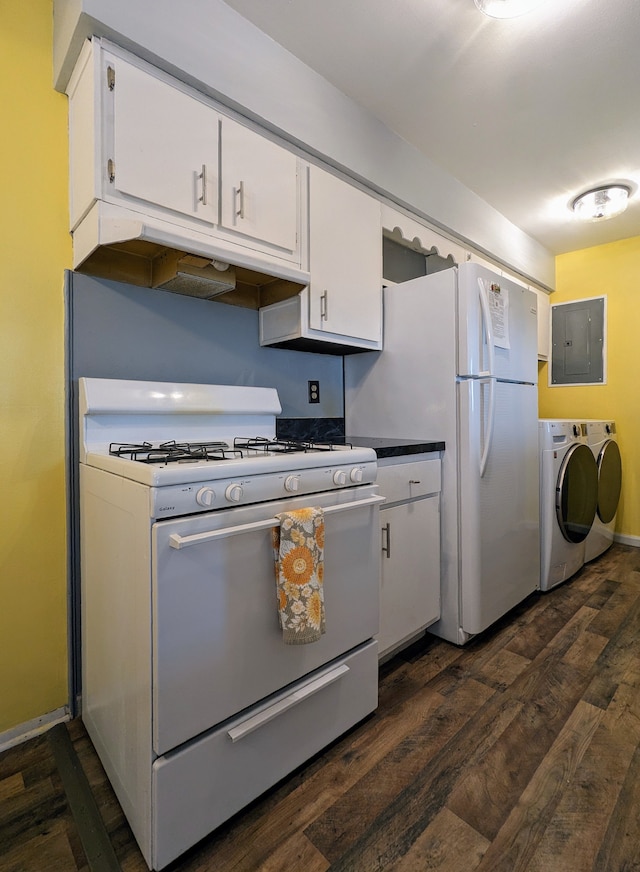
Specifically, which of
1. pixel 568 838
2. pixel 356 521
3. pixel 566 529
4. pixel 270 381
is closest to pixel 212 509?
pixel 356 521

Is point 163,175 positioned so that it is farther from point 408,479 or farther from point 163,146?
point 408,479

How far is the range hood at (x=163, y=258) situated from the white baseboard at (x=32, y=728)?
1.55 metres

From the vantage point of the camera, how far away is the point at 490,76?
71.4 inches

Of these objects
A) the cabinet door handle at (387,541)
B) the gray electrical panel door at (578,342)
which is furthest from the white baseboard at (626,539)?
the cabinet door handle at (387,541)

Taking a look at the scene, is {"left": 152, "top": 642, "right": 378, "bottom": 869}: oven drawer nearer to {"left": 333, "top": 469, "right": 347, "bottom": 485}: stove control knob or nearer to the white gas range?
the white gas range

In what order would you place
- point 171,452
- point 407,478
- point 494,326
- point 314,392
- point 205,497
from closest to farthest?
A: point 205,497, point 171,452, point 407,478, point 494,326, point 314,392

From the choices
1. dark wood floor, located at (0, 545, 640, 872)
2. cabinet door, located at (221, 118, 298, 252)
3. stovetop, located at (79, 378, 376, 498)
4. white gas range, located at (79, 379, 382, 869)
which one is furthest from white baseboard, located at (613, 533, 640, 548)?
cabinet door, located at (221, 118, 298, 252)

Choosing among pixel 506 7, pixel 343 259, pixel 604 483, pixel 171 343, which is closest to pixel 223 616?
pixel 171 343

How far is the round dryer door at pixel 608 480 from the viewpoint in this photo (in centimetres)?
301

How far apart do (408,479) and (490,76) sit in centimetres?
174

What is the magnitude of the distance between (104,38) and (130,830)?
7.33ft

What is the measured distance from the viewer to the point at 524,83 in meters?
1.86

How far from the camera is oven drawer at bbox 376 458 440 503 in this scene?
1.73m

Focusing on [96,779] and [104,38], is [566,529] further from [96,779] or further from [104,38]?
[104,38]
